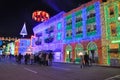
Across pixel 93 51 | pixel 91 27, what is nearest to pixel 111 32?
pixel 93 51

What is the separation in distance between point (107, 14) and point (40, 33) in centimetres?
3467

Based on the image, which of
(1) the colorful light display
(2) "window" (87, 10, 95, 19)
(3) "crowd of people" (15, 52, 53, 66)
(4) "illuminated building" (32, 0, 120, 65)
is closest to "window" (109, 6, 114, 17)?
(4) "illuminated building" (32, 0, 120, 65)

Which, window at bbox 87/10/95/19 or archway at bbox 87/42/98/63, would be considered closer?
archway at bbox 87/42/98/63

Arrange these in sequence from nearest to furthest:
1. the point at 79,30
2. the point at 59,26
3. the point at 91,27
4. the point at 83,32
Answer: the point at 91,27 < the point at 83,32 < the point at 79,30 < the point at 59,26

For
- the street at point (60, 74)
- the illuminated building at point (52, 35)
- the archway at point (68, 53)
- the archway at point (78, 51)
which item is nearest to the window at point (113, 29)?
the archway at point (78, 51)

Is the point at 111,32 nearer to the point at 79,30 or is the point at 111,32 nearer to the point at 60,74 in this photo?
the point at 79,30

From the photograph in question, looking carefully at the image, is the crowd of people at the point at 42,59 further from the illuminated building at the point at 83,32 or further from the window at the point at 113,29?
the window at the point at 113,29

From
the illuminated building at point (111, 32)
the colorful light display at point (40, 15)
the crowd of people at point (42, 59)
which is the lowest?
the crowd of people at point (42, 59)

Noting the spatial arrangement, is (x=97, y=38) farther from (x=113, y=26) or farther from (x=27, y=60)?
(x=27, y=60)

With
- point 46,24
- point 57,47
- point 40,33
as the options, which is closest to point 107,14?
point 57,47

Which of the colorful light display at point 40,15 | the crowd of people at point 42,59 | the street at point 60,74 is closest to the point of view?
the street at point 60,74

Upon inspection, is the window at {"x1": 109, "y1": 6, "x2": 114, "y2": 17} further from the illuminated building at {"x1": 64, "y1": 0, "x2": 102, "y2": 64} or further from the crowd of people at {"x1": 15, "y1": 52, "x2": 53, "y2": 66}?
the crowd of people at {"x1": 15, "y1": 52, "x2": 53, "y2": 66}

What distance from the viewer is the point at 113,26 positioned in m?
34.8

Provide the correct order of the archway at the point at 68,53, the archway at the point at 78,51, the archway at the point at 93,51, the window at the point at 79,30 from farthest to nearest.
A: the archway at the point at 68,53, the window at the point at 79,30, the archway at the point at 78,51, the archway at the point at 93,51
